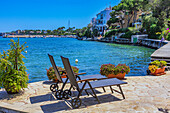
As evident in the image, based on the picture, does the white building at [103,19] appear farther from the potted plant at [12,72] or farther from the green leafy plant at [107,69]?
the potted plant at [12,72]

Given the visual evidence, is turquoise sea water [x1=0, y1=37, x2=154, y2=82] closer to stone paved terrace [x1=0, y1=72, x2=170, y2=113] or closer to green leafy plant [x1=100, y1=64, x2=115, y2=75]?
stone paved terrace [x1=0, y1=72, x2=170, y2=113]

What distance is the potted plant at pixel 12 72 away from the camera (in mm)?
5620

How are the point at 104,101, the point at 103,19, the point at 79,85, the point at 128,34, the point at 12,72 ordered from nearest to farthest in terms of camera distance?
1. the point at 79,85
2. the point at 104,101
3. the point at 12,72
4. the point at 128,34
5. the point at 103,19

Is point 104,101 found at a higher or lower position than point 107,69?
lower

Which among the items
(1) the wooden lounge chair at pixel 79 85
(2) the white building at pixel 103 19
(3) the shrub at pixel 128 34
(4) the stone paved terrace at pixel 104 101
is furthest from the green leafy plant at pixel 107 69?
(2) the white building at pixel 103 19

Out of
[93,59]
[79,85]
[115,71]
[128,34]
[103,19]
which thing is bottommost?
[93,59]

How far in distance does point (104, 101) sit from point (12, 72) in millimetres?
2766

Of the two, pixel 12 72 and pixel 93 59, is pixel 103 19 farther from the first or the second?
pixel 12 72

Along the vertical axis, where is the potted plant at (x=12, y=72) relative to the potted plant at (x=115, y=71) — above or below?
above

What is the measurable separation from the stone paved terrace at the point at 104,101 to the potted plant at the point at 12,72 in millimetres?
325

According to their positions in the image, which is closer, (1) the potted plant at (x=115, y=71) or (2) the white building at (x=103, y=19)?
(1) the potted plant at (x=115, y=71)

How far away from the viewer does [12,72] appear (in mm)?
5746

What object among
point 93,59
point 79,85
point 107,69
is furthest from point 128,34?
point 79,85

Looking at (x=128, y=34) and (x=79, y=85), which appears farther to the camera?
(x=128, y=34)
